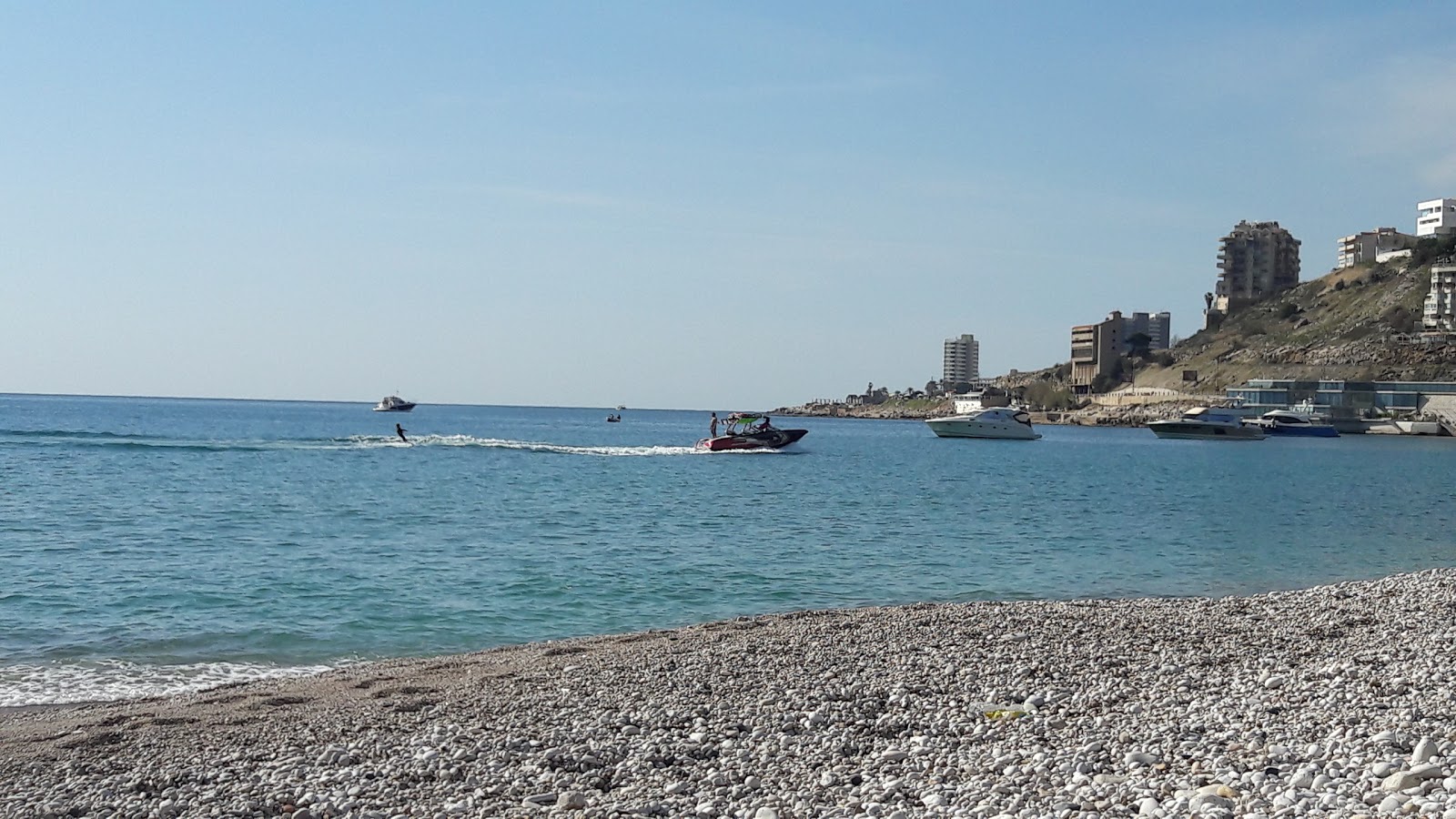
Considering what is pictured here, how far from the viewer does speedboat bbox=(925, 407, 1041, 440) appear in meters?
116

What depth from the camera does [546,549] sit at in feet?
92.2

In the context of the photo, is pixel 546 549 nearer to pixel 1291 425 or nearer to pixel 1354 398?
pixel 1291 425

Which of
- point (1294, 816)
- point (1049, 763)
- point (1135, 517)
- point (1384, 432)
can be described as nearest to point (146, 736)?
point (1049, 763)

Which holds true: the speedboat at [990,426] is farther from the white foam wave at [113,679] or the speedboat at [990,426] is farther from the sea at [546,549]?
the white foam wave at [113,679]

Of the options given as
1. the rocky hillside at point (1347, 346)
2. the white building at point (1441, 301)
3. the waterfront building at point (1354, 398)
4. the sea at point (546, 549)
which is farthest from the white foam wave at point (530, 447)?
the white building at point (1441, 301)

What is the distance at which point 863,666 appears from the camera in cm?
1317

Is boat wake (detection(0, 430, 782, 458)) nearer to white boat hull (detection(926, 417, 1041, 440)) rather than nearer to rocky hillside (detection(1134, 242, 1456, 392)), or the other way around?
white boat hull (detection(926, 417, 1041, 440))

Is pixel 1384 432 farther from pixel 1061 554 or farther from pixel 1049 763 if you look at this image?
pixel 1049 763

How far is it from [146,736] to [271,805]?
3.26 m

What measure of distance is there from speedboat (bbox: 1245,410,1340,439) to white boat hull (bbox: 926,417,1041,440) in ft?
121

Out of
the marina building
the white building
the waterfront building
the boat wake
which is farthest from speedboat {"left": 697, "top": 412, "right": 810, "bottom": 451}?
the white building

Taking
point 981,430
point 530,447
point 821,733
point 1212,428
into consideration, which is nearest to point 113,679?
point 821,733

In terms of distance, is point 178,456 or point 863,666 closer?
point 863,666

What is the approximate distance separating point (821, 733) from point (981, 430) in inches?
4351
